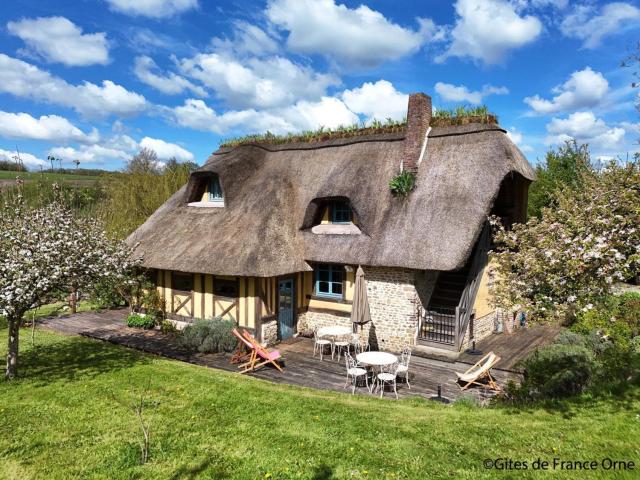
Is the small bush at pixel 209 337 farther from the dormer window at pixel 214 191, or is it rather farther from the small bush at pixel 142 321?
the dormer window at pixel 214 191

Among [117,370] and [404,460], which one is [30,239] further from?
[404,460]

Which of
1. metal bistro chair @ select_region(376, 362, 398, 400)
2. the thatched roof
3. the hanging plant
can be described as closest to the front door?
the thatched roof

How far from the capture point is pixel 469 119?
14320 millimetres

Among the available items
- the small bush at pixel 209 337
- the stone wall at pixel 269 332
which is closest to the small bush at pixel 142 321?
the small bush at pixel 209 337

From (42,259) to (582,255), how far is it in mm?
9218

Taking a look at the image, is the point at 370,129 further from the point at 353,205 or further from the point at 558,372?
the point at 558,372

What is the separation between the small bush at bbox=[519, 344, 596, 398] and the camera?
8.42 metres

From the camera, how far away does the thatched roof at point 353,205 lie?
40.3 feet

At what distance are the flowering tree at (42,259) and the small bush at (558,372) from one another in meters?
9.23

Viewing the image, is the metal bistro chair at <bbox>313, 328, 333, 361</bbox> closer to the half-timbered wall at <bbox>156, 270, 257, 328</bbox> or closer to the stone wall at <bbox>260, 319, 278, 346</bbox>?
the stone wall at <bbox>260, 319, 278, 346</bbox>

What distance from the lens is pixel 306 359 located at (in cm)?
1212

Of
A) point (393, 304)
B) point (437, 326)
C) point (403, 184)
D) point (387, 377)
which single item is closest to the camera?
point (387, 377)

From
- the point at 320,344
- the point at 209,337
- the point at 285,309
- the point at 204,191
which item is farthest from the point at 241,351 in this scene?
the point at 204,191

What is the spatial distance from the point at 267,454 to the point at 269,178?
11.3m
